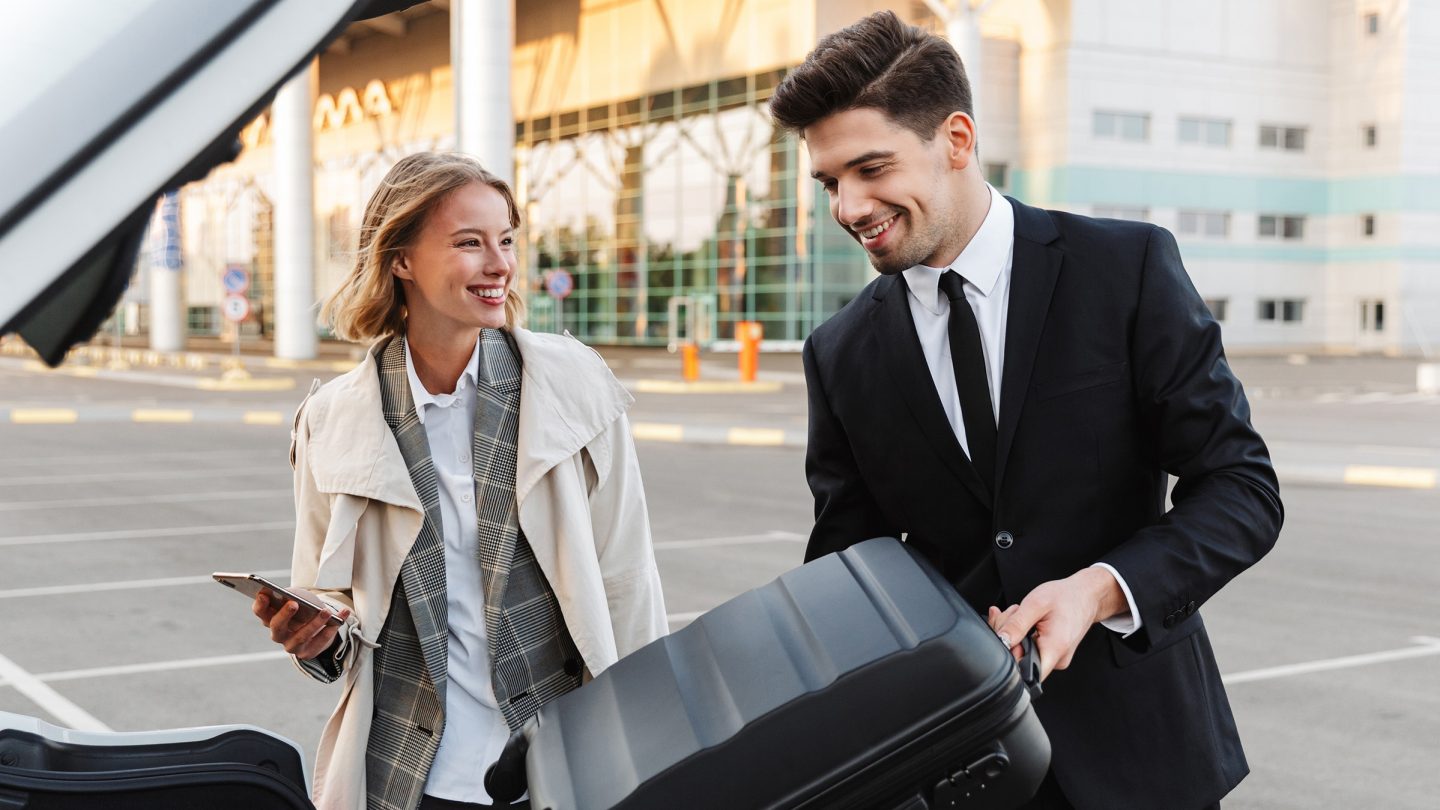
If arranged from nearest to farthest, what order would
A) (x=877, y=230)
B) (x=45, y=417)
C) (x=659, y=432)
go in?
(x=877, y=230) < (x=659, y=432) < (x=45, y=417)

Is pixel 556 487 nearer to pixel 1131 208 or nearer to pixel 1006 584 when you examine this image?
pixel 1006 584

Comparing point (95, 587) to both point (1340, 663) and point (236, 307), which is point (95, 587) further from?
point (236, 307)

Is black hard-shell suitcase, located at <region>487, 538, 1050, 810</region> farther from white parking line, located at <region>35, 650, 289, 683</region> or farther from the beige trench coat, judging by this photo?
white parking line, located at <region>35, 650, 289, 683</region>

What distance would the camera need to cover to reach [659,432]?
18734 mm

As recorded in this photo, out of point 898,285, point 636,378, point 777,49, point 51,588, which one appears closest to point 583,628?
point 898,285

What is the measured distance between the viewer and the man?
194cm

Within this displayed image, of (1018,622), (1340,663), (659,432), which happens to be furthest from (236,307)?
(1018,622)

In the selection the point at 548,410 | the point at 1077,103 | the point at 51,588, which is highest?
the point at 1077,103

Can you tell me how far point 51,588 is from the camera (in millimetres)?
8547

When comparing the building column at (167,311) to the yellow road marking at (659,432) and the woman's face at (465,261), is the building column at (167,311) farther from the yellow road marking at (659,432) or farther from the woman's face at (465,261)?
the woman's face at (465,261)

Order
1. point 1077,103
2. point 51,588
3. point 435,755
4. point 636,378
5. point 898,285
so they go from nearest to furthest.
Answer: point 898,285 < point 435,755 < point 51,588 < point 636,378 < point 1077,103

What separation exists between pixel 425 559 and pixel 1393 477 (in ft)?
42.7

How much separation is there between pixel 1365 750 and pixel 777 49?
135 feet

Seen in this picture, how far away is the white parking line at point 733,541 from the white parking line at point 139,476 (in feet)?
18.7
